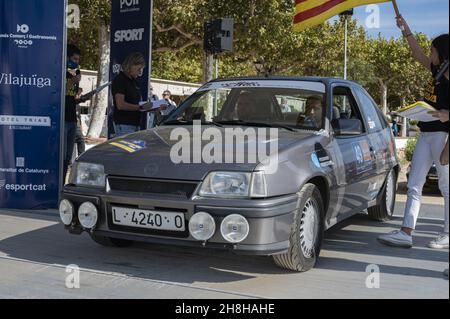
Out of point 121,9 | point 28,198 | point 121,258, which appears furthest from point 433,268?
point 121,9

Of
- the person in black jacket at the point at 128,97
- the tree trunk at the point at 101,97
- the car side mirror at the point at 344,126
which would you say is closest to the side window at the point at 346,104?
A: the car side mirror at the point at 344,126

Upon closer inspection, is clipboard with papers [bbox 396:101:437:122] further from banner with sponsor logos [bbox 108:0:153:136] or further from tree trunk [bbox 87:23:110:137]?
tree trunk [bbox 87:23:110:137]

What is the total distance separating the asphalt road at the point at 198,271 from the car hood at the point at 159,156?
2.55 feet

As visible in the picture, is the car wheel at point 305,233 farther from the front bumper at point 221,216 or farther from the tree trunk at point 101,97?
the tree trunk at point 101,97

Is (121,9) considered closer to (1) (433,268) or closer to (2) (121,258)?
(2) (121,258)

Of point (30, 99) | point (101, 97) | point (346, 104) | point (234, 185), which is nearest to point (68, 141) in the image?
point (30, 99)

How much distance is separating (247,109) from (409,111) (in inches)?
58.4

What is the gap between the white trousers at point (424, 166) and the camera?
4.90 meters

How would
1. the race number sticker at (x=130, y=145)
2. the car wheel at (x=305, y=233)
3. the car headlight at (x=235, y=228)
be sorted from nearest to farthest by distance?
the car headlight at (x=235, y=228) < the car wheel at (x=305, y=233) < the race number sticker at (x=130, y=145)

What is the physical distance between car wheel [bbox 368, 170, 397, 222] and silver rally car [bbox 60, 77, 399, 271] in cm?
107

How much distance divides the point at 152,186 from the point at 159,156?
233 mm

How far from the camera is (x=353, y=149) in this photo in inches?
207

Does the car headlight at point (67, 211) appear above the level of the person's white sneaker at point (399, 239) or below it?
Result: above

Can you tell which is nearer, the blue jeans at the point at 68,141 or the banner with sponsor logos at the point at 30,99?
the banner with sponsor logos at the point at 30,99
